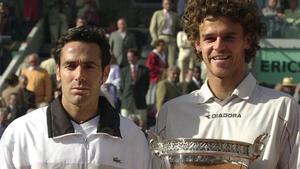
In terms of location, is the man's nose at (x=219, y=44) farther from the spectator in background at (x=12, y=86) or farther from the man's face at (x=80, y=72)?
the spectator in background at (x=12, y=86)

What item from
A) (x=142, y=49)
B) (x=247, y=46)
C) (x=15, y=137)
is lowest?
(x=142, y=49)

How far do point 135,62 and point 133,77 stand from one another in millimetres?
244

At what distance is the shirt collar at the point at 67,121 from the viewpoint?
4961mm

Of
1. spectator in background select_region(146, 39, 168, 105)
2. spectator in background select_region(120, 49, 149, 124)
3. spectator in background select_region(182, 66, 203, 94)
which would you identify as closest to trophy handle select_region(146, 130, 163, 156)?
spectator in background select_region(120, 49, 149, 124)

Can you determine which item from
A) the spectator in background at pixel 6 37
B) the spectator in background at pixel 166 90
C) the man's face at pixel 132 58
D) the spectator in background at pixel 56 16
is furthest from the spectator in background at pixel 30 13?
the spectator in background at pixel 166 90

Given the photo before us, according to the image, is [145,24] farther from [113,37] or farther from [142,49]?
[113,37]

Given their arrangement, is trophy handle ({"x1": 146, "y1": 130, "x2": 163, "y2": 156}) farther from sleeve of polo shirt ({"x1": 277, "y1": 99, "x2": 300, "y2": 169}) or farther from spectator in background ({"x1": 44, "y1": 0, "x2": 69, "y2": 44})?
spectator in background ({"x1": 44, "y1": 0, "x2": 69, "y2": 44})

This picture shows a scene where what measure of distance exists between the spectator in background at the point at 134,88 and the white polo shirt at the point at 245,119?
408 inches

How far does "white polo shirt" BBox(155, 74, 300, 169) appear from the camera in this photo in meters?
4.94

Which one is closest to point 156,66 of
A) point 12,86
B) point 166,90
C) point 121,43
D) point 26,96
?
point 121,43

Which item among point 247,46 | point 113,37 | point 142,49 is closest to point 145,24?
point 142,49

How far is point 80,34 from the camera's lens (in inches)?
197

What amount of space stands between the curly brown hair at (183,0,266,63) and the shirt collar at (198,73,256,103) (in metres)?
0.10

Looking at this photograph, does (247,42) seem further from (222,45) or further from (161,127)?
(161,127)
